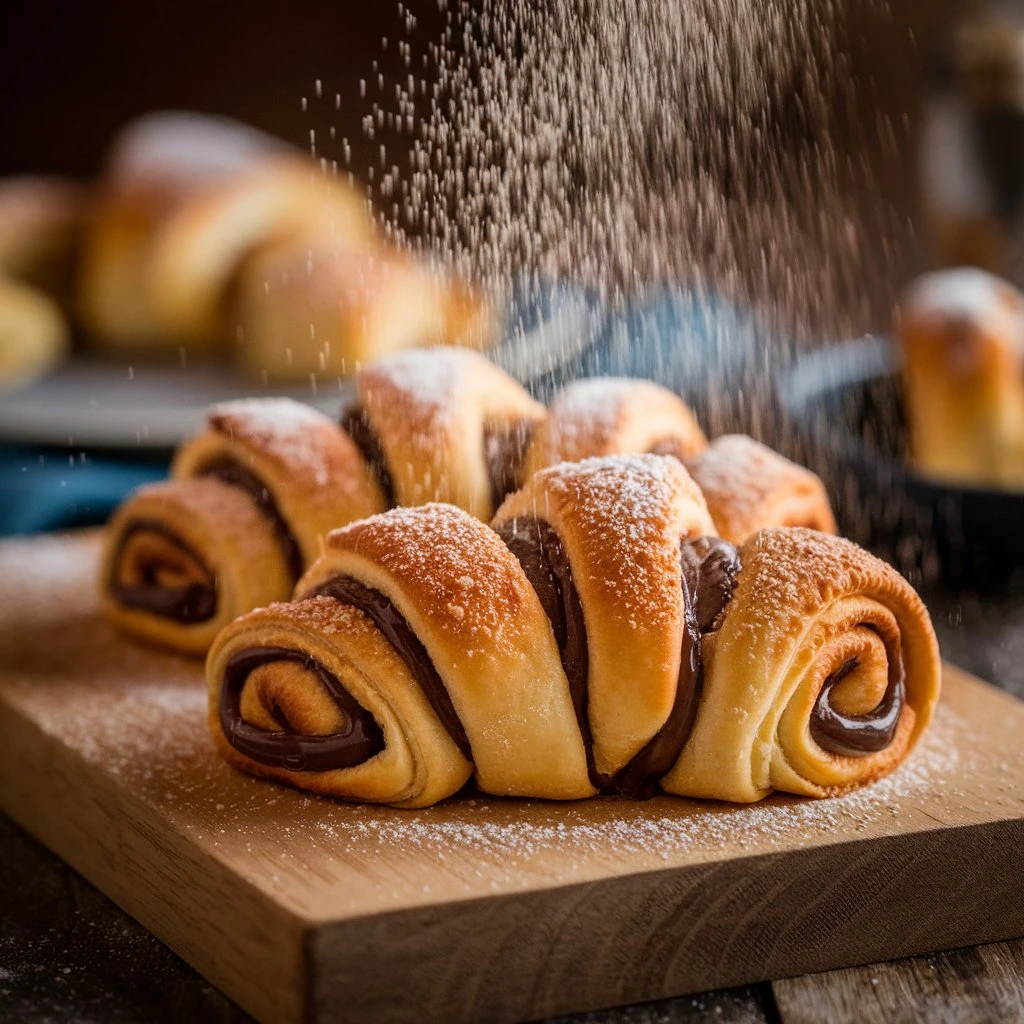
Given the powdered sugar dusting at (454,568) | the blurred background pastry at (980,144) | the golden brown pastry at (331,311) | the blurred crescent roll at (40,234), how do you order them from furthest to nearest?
1. the blurred crescent roll at (40,234)
2. the blurred background pastry at (980,144)
3. the golden brown pastry at (331,311)
4. the powdered sugar dusting at (454,568)

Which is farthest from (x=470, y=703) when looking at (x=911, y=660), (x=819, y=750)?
(x=911, y=660)

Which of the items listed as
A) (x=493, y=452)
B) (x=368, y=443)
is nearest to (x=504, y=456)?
(x=493, y=452)

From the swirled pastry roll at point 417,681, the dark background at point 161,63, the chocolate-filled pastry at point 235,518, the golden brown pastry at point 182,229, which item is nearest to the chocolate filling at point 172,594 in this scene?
the chocolate-filled pastry at point 235,518

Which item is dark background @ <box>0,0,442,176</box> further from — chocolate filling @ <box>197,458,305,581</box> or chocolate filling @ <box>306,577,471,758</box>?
chocolate filling @ <box>306,577,471,758</box>

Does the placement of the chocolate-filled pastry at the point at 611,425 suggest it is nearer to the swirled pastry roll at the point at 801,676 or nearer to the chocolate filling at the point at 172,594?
the swirled pastry roll at the point at 801,676

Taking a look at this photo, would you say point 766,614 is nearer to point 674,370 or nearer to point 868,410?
point 868,410

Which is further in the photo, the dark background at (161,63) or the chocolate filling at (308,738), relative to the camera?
the dark background at (161,63)

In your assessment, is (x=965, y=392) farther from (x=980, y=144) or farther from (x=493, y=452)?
(x=493, y=452)
